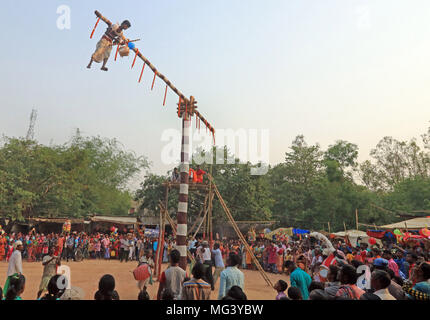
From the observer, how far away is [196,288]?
14.7 ft

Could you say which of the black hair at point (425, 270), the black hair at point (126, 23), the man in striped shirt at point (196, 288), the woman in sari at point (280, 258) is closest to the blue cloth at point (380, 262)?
the black hair at point (425, 270)


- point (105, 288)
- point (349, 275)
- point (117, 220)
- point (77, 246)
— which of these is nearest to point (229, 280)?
point (349, 275)

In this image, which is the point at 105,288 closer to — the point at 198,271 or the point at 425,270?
the point at 198,271

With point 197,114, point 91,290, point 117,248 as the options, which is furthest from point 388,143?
point 91,290

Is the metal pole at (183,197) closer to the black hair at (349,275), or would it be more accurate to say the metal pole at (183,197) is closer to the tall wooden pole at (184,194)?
the tall wooden pole at (184,194)

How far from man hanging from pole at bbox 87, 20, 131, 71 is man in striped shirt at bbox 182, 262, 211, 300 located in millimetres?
5891

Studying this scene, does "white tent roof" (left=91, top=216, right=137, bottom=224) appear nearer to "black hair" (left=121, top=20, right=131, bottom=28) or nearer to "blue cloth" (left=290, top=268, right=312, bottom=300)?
"black hair" (left=121, top=20, right=131, bottom=28)

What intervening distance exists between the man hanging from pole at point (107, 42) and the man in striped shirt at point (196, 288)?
589cm

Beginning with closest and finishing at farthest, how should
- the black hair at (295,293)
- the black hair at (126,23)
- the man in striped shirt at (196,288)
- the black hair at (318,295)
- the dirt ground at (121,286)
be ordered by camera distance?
the black hair at (318,295), the black hair at (295,293), the man in striped shirt at (196,288), the black hair at (126,23), the dirt ground at (121,286)

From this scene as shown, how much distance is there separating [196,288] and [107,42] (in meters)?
6.53

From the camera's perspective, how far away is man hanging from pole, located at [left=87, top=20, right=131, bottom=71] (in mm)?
7984

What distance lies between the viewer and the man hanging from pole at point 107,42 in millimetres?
7984
